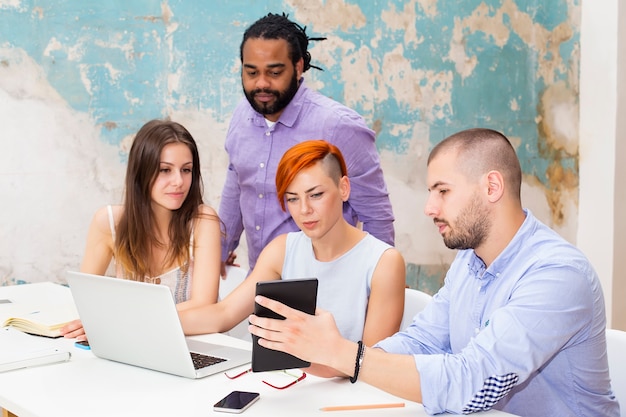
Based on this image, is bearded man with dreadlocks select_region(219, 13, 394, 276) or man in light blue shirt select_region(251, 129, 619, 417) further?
bearded man with dreadlocks select_region(219, 13, 394, 276)

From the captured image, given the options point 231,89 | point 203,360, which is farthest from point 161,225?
point 231,89

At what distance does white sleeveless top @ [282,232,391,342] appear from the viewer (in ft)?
7.27

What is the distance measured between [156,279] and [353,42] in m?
2.10

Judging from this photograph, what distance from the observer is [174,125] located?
8.53 feet

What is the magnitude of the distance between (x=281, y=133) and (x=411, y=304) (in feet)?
2.91

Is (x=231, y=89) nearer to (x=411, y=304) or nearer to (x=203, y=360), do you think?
(x=411, y=304)

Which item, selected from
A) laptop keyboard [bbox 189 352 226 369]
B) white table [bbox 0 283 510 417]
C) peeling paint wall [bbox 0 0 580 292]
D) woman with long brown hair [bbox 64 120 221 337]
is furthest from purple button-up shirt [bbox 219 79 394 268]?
white table [bbox 0 283 510 417]

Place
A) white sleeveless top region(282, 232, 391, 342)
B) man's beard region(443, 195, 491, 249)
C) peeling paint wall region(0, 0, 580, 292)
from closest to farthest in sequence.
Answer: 1. man's beard region(443, 195, 491, 249)
2. white sleeveless top region(282, 232, 391, 342)
3. peeling paint wall region(0, 0, 580, 292)

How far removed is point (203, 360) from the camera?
184 cm

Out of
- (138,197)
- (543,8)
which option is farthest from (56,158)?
(543,8)

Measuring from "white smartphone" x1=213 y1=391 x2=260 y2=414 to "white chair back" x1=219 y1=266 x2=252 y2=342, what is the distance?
97 cm

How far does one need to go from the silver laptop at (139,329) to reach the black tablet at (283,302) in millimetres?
220

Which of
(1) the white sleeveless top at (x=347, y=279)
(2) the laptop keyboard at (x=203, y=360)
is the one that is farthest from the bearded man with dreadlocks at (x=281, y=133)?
(2) the laptop keyboard at (x=203, y=360)

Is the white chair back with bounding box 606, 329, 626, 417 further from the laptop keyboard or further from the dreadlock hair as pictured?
the dreadlock hair
